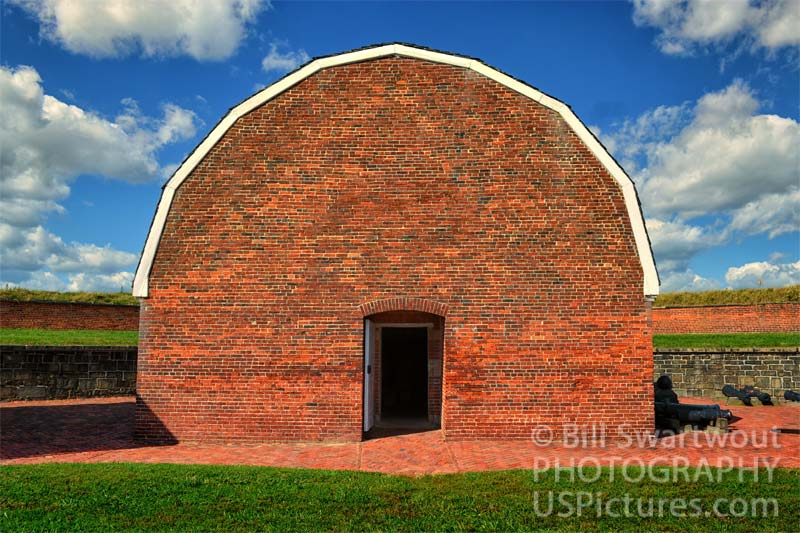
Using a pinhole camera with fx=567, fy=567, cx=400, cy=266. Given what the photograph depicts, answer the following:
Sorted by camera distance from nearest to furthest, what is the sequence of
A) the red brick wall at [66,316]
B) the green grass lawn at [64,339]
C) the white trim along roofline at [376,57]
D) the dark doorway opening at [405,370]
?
the white trim along roofline at [376,57]
the dark doorway opening at [405,370]
the green grass lawn at [64,339]
the red brick wall at [66,316]

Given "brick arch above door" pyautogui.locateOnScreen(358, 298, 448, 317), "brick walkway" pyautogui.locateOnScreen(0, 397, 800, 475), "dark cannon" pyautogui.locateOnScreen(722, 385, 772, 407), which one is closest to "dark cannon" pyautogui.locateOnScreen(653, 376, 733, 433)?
"brick walkway" pyautogui.locateOnScreen(0, 397, 800, 475)

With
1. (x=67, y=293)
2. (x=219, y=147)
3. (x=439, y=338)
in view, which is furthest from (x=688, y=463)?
(x=67, y=293)

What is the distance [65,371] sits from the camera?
15766 millimetres

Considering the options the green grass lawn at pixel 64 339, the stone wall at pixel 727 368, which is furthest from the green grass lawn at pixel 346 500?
the green grass lawn at pixel 64 339

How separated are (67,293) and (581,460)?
1226 inches

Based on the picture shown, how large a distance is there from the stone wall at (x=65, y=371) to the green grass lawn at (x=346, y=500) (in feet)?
30.1

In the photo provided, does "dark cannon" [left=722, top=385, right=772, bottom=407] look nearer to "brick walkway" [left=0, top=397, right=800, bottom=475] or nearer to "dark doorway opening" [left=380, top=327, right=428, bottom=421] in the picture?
"brick walkway" [left=0, top=397, right=800, bottom=475]

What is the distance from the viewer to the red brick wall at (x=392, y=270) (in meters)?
9.97

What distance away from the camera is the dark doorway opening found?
1539 centimetres

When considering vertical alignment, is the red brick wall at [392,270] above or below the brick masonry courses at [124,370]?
above

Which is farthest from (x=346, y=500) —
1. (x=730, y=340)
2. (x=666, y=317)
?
(x=666, y=317)

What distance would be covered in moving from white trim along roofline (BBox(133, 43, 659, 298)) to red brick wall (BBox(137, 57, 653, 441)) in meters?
0.15

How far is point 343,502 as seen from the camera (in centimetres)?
620

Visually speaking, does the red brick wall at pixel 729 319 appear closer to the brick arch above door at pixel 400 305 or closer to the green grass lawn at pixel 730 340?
the green grass lawn at pixel 730 340
